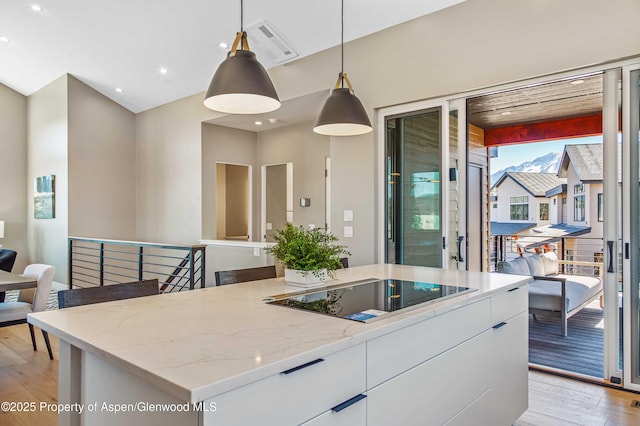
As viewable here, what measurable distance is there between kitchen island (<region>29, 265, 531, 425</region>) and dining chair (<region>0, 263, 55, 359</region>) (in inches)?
91.1

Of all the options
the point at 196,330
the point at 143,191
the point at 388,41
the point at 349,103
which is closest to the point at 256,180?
the point at 143,191

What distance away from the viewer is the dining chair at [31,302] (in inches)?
130

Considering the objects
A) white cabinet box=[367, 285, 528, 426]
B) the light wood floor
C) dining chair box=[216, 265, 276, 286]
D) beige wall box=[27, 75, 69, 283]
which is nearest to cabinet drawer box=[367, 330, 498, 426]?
white cabinet box=[367, 285, 528, 426]

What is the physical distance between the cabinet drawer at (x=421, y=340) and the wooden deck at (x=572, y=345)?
2.02 metres

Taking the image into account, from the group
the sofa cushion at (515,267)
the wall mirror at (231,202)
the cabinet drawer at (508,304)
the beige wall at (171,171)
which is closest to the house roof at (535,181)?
the sofa cushion at (515,267)

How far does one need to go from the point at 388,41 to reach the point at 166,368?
3.96 metres

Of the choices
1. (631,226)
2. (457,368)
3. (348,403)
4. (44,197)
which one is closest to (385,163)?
(631,226)

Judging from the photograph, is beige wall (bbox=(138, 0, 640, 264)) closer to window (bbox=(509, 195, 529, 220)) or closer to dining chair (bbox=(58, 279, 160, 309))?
dining chair (bbox=(58, 279, 160, 309))

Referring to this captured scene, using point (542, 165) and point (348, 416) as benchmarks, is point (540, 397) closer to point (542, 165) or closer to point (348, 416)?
point (348, 416)

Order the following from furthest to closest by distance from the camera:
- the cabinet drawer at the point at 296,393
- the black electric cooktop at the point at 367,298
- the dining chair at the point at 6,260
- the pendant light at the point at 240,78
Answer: the dining chair at the point at 6,260 < the pendant light at the point at 240,78 < the black electric cooktop at the point at 367,298 < the cabinet drawer at the point at 296,393

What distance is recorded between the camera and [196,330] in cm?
130

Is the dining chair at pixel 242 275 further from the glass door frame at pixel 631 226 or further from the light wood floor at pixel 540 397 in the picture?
the glass door frame at pixel 631 226

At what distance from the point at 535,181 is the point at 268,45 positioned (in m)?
4.46

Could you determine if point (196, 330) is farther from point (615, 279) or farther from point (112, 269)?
point (112, 269)
